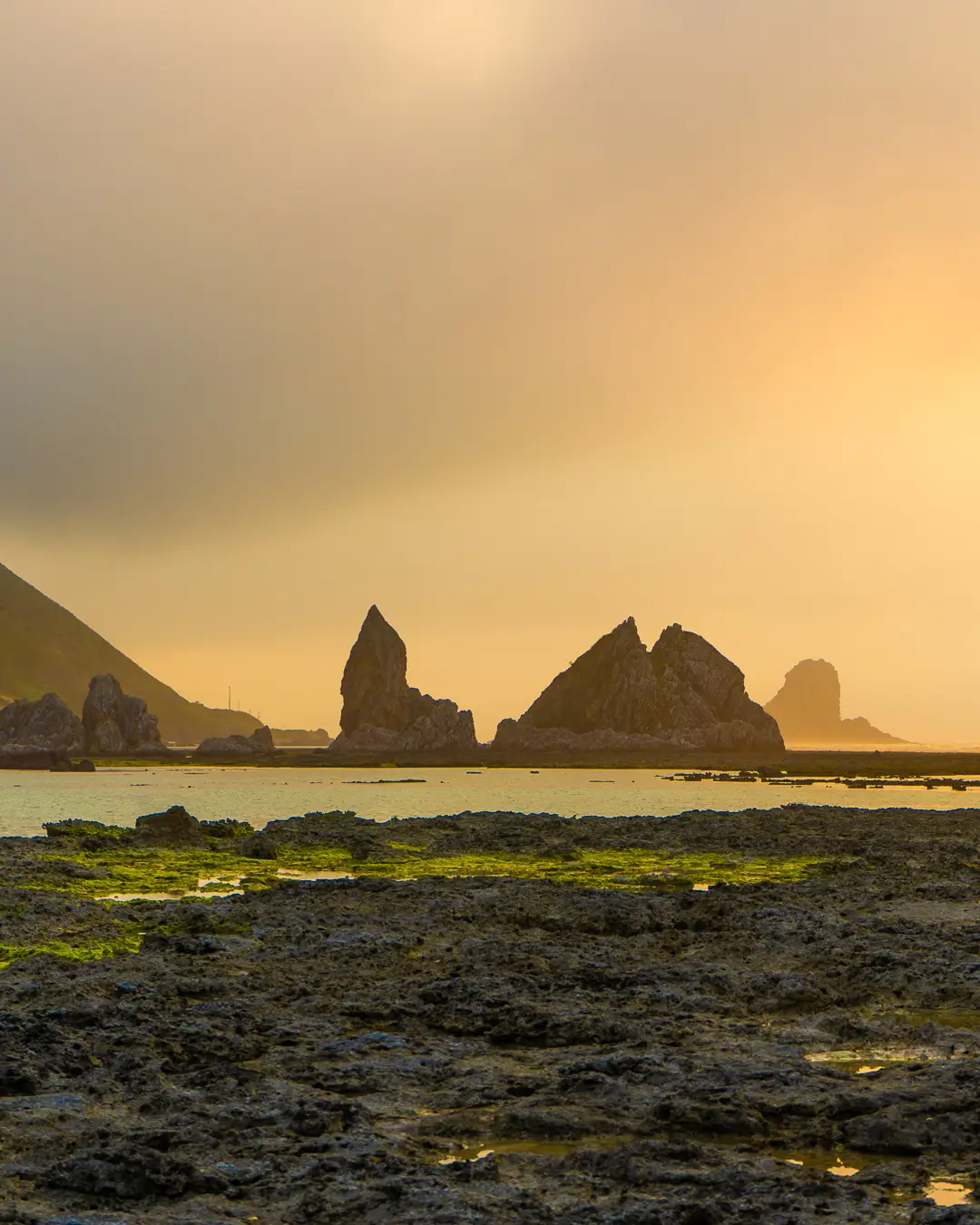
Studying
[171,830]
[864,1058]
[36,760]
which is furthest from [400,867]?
[36,760]

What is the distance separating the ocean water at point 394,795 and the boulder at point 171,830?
13.7m

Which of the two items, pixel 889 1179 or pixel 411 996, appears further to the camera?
pixel 411 996

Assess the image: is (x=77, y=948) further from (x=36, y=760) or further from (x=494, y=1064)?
(x=36, y=760)

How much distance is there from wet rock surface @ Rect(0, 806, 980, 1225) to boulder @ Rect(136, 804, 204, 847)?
58.7ft

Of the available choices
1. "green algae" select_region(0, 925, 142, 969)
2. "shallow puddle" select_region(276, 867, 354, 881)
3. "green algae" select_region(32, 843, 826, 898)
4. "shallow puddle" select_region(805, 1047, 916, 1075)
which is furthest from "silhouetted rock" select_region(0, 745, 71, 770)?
"shallow puddle" select_region(805, 1047, 916, 1075)

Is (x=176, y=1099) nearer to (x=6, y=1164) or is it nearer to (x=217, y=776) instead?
(x=6, y=1164)

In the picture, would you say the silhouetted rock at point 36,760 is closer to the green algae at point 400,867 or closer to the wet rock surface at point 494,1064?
the green algae at point 400,867

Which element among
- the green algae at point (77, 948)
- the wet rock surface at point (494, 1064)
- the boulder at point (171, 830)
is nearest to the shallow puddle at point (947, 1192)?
the wet rock surface at point (494, 1064)

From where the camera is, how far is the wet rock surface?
375 inches

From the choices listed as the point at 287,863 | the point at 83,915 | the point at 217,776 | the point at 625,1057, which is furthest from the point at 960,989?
the point at 217,776

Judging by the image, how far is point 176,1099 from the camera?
38.9ft

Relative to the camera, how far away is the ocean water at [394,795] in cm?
7350

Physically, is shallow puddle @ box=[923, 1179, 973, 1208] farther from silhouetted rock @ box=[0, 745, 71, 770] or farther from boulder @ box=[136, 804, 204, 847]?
silhouetted rock @ box=[0, 745, 71, 770]

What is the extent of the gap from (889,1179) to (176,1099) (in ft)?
Result: 22.5
